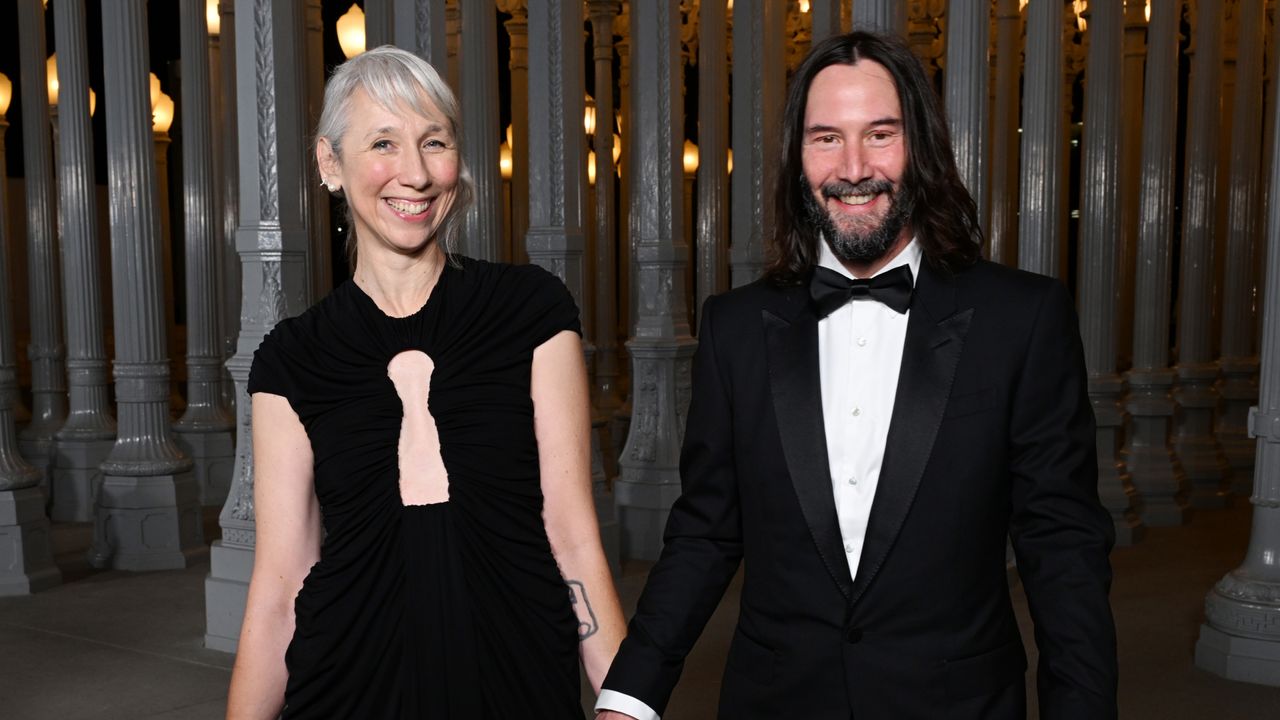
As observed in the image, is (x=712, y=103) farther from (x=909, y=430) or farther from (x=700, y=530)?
(x=909, y=430)

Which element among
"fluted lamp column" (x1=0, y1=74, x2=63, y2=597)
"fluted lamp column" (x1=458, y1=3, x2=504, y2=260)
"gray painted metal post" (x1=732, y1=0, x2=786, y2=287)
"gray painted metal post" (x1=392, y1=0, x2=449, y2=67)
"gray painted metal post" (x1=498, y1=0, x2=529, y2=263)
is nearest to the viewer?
"gray painted metal post" (x1=392, y1=0, x2=449, y2=67)

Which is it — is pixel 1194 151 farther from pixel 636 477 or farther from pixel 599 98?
pixel 599 98

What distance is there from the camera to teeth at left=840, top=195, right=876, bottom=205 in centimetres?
244

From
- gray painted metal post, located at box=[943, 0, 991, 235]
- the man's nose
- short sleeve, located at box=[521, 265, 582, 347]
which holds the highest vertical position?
gray painted metal post, located at box=[943, 0, 991, 235]

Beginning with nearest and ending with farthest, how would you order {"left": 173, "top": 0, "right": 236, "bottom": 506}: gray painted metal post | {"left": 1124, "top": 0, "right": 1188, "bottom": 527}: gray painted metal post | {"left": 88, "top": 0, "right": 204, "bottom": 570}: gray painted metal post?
{"left": 88, "top": 0, "right": 204, "bottom": 570}: gray painted metal post, {"left": 173, "top": 0, "right": 236, "bottom": 506}: gray painted metal post, {"left": 1124, "top": 0, "right": 1188, "bottom": 527}: gray painted metal post

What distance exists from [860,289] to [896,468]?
0.32 metres

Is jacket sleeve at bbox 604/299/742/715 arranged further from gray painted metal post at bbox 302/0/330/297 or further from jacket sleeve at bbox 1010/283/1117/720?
gray painted metal post at bbox 302/0/330/297

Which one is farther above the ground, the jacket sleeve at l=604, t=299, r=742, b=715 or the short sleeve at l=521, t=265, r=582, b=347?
the short sleeve at l=521, t=265, r=582, b=347

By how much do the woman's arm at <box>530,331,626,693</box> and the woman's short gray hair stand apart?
35 centimetres

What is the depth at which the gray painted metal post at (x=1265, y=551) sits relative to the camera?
696 cm

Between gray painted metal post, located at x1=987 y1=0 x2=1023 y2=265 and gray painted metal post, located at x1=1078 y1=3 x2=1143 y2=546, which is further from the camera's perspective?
gray painted metal post, located at x1=987 y1=0 x2=1023 y2=265

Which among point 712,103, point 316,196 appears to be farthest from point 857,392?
point 316,196

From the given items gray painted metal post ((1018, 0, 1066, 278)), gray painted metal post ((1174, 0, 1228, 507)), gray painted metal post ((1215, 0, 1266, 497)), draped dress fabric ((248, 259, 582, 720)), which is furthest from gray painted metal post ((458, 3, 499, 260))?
draped dress fabric ((248, 259, 582, 720))

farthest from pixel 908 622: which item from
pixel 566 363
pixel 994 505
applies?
pixel 566 363
